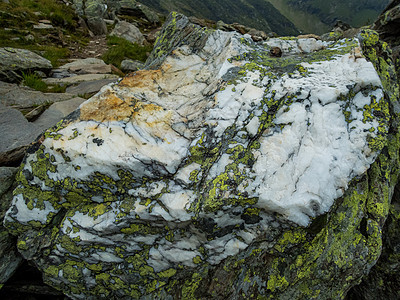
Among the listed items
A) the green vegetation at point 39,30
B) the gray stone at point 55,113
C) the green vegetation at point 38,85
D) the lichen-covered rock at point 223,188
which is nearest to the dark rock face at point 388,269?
the lichen-covered rock at point 223,188

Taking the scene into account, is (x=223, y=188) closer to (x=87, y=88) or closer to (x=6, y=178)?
(x=6, y=178)

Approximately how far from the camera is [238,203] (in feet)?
12.7

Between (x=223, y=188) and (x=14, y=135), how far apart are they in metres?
5.88

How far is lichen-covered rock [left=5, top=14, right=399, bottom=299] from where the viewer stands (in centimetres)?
398

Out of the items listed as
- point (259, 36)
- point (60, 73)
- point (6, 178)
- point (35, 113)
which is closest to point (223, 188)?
point (6, 178)

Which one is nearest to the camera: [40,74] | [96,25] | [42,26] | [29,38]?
[40,74]

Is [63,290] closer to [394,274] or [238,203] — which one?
[238,203]

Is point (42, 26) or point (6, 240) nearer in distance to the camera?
point (6, 240)

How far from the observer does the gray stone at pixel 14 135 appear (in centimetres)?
562

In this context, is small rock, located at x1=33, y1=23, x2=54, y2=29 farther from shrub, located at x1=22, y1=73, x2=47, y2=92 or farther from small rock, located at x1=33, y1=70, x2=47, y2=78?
shrub, located at x1=22, y1=73, x2=47, y2=92

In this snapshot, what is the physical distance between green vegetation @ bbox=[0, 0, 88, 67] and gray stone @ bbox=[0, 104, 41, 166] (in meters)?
8.77

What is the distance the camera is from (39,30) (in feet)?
59.6

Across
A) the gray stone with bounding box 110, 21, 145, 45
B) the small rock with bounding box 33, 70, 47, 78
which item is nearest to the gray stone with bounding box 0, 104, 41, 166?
the small rock with bounding box 33, 70, 47, 78

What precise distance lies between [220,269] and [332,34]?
7.27 meters
